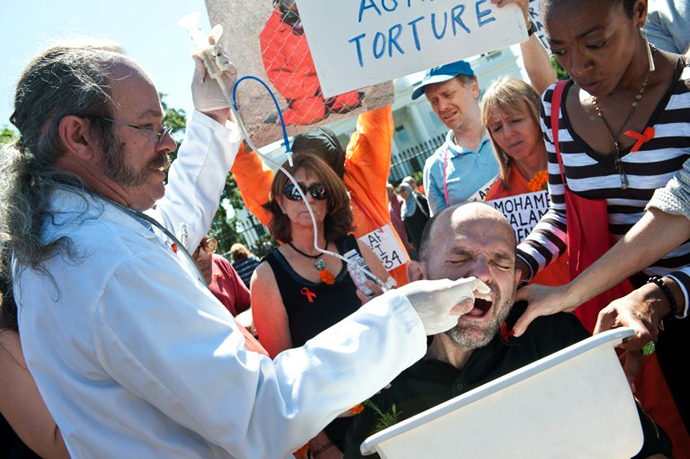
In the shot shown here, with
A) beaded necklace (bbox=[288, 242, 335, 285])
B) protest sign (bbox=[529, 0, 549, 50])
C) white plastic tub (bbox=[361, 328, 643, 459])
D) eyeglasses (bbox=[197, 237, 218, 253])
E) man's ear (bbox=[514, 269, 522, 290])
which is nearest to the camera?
white plastic tub (bbox=[361, 328, 643, 459])

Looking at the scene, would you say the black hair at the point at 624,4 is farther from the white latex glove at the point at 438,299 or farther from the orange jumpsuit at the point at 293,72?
the orange jumpsuit at the point at 293,72

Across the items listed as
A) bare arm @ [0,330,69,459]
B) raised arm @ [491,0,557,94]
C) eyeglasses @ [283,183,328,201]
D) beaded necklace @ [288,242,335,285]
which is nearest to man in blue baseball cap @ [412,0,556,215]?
raised arm @ [491,0,557,94]

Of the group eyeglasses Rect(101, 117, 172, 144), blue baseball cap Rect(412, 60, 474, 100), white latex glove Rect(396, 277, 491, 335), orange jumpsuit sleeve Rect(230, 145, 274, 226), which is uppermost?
eyeglasses Rect(101, 117, 172, 144)

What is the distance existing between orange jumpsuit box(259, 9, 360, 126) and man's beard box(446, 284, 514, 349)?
123cm

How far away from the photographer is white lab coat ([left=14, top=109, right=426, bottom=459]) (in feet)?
5.42

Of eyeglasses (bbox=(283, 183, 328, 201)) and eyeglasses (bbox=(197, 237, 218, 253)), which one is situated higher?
eyeglasses (bbox=(283, 183, 328, 201))

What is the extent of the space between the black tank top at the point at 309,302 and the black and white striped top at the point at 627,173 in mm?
1176

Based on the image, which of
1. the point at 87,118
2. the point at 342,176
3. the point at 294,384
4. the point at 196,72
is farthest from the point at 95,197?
the point at 342,176

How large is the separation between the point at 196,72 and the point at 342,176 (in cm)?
154

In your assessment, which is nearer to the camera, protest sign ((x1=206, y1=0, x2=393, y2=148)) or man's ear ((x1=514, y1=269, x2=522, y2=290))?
man's ear ((x1=514, y1=269, x2=522, y2=290))

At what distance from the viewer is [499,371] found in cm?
229

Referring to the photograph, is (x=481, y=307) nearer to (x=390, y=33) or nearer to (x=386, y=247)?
(x=390, y=33)

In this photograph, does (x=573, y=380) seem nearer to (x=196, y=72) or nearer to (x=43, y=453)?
(x=43, y=453)

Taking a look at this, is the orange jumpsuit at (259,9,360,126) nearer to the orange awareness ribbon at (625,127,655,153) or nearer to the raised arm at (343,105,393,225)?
the raised arm at (343,105,393,225)
